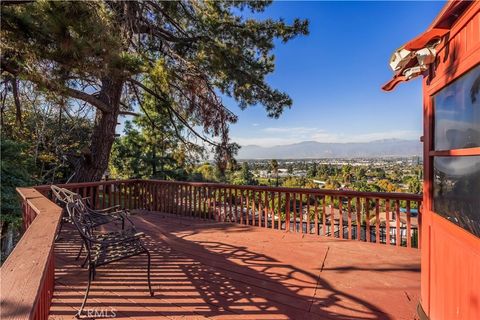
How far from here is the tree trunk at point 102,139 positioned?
6305mm

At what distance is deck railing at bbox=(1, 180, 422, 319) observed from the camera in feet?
3.59

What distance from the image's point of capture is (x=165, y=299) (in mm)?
2316

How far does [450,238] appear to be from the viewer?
170cm

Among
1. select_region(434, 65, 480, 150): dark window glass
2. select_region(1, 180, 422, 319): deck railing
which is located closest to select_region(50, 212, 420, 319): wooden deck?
select_region(1, 180, 422, 319): deck railing

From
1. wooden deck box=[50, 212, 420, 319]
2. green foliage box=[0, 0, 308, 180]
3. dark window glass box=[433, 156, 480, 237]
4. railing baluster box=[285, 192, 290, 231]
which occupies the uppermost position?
green foliage box=[0, 0, 308, 180]

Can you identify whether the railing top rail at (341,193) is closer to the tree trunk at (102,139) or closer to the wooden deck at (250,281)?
the wooden deck at (250,281)

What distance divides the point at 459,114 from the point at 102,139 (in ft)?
21.9

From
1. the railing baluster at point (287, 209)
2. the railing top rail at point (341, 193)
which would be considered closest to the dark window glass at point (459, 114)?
the railing top rail at point (341, 193)

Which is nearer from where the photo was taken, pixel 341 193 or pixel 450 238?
pixel 450 238

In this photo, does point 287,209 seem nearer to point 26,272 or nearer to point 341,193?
point 341,193

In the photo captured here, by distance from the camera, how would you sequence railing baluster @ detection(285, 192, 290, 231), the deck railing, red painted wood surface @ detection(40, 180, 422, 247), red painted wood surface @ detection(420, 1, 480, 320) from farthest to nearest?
railing baluster @ detection(285, 192, 290, 231)
red painted wood surface @ detection(40, 180, 422, 247)
red painted wood surface @ detection(420, 1, 480, 320)
the deck railing

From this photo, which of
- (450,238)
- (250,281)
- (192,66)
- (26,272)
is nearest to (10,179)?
(192,66)

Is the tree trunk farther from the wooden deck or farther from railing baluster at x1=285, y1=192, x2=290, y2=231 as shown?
railing baluster at x1=285, y1=192, x2=290, y2=231

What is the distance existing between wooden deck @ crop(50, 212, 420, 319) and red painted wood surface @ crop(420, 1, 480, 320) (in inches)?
17.5
